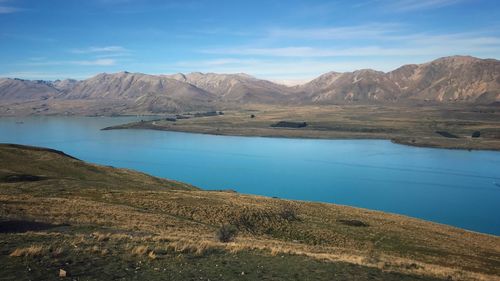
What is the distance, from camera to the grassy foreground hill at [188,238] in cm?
1747

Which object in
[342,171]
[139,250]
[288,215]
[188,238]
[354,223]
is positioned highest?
[139,250]

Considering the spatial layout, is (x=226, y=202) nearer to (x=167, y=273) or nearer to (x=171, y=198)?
(x=171, y=198)

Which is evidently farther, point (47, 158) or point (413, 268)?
point (47, 158)

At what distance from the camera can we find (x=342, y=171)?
12925cm

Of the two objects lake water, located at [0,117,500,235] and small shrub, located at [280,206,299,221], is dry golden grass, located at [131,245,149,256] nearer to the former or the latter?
small shrub, located at [280,206,299,221]

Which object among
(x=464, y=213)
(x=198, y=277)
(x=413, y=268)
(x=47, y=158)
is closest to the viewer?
(x=198, y=277)

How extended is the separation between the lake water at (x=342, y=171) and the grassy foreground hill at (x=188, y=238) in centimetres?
4140

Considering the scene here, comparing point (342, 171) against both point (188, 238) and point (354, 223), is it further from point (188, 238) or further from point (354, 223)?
point (188, 238)

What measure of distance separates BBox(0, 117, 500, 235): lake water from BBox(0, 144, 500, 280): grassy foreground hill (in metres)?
41.4

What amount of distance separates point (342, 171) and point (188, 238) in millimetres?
108016

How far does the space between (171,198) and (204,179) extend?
70741mm

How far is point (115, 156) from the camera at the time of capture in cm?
15512

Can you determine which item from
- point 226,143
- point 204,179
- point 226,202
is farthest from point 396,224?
point 226,143

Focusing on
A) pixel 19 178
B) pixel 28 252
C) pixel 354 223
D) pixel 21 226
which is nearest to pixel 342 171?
pixel 354 223
